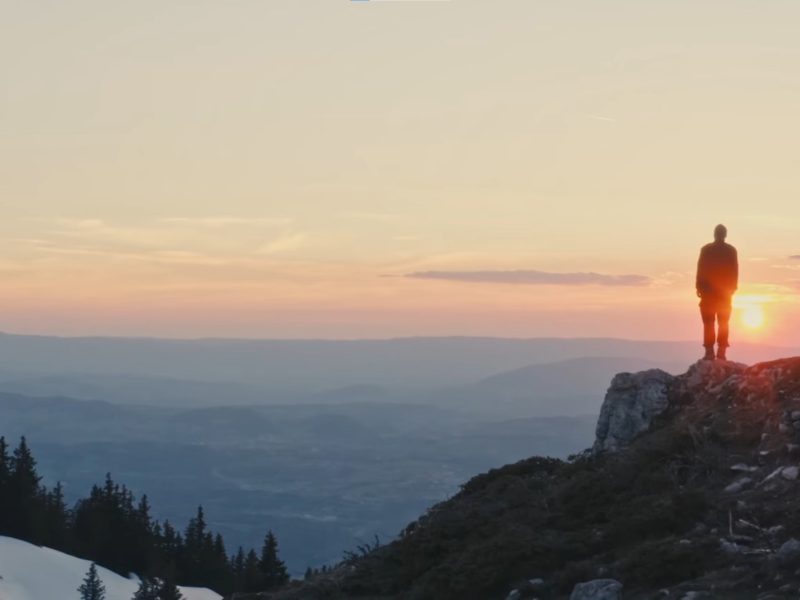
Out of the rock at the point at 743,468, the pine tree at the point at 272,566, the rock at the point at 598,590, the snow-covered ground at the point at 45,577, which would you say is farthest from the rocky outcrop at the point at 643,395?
the pine tree at the point at 272,566

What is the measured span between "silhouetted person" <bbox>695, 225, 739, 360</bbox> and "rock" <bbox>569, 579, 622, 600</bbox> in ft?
34.6

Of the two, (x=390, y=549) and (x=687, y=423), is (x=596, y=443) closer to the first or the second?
(x=687, y=423)

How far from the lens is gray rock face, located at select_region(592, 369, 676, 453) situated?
70.0 feet

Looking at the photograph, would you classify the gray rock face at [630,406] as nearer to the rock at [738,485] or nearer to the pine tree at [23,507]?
the rock at [738,485]

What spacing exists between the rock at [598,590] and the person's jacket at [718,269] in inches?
426

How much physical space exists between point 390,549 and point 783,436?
6400 mm

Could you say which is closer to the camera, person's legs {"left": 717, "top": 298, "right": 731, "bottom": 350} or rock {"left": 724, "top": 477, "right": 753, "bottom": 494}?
rock {"left": 724, "top": 477, "right": 753, "bottom": 494}

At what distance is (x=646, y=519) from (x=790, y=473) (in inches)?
79.5

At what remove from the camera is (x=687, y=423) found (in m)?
18.7

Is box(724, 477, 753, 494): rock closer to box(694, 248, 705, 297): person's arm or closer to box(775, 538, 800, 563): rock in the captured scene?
box(775, 538, 800, 563): rock

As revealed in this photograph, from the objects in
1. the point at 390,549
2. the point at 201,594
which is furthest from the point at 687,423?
the point at 201,594

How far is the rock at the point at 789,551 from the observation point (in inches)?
486

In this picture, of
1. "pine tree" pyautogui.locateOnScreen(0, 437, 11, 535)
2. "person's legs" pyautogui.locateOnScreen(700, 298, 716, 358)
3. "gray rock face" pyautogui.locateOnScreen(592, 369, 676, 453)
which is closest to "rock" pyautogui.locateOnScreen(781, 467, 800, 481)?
"gray rock face" pyautogui.locateOnScreen(592, 369, 676, 453)

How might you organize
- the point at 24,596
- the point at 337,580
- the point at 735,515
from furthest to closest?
the point at 24,596 < the point at 337,580 < the point at 735,515
